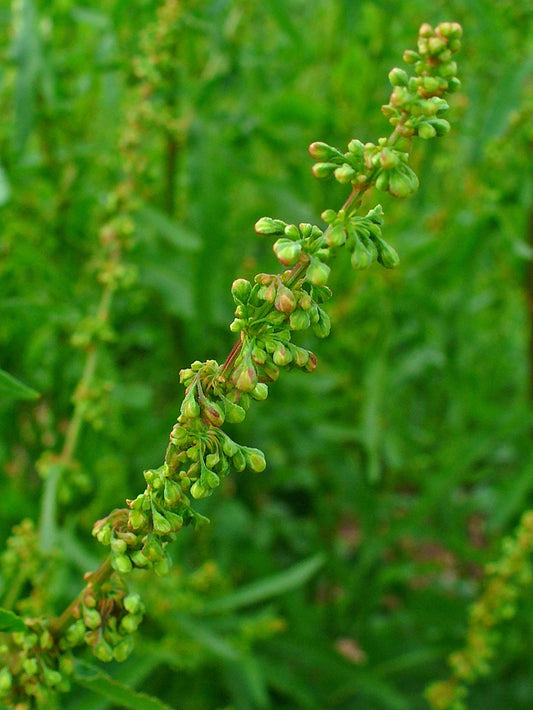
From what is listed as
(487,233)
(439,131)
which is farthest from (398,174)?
(487,233)

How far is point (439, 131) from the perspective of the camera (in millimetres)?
687

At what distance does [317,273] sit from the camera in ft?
2.15

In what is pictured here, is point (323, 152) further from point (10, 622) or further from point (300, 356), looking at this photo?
point (10, 622)

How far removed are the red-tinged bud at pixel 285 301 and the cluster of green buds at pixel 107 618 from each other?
334mm

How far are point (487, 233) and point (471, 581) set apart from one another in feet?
4.84

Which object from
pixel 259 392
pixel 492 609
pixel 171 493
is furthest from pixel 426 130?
pixel 492 609

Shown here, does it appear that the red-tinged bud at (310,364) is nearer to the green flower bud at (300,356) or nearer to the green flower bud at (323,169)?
the green flower bud at (300,356)

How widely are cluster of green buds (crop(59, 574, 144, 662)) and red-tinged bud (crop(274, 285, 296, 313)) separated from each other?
334mm

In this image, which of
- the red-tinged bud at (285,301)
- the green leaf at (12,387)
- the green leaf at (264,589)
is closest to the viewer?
the red-tinged bud at (285,301)

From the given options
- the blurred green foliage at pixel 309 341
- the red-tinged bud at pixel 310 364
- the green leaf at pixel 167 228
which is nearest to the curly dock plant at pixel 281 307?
the red-tinged bud at pixel 310 364

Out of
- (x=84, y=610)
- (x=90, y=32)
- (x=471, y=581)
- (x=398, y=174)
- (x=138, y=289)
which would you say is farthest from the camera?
(x=471, y=581)

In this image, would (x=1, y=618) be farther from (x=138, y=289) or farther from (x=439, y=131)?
(x=138, y=289)

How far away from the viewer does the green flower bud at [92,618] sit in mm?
793

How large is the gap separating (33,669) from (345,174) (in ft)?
1.84
